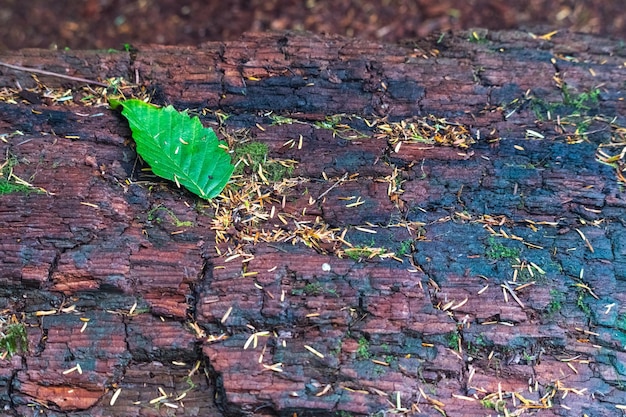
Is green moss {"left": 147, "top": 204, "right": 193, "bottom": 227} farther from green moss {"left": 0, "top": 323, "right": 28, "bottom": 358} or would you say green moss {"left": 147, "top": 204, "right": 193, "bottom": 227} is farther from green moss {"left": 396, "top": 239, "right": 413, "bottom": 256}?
green moss {"left": 396, "top": 239, "right": 413, "bottom": 256}

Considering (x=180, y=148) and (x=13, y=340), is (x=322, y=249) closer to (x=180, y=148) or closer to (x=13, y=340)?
(x=180, y=148)

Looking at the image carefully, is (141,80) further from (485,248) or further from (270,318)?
(485,248)

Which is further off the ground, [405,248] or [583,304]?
[405,248]

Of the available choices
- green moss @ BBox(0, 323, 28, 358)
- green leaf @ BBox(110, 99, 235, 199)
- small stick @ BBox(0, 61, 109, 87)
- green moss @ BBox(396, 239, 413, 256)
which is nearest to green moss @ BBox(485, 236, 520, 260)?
green moss @ BBox(396, 239, 413, 256)

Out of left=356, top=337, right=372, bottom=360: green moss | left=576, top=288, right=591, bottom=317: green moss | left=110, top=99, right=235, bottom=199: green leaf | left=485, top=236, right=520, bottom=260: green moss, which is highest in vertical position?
left=110, top=99, right=235, bottom=199: green leaf

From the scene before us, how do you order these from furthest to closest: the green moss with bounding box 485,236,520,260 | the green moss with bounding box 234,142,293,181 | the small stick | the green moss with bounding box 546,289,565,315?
1. the small stick
2. the green moss with bounding box 234,142,293,181
3. the green moss with bounding box 485,236,520,260
4. the green moss with bounding box 546,289,565,315

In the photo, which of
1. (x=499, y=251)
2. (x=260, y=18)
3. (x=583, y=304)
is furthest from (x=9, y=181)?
(x=260, y=18)

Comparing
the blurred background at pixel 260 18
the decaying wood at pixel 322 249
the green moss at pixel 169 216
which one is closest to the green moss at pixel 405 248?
the decaying wood at pixel 322 249
